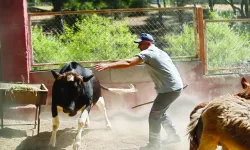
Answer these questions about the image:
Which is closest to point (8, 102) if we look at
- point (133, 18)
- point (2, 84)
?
point (2, 84)

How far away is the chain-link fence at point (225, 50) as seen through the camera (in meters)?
11.5

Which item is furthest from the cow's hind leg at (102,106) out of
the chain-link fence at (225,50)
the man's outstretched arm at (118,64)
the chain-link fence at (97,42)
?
the man's outstretched arm at (118,64)

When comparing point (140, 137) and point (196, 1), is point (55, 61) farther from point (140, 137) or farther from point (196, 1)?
point (196, 1)

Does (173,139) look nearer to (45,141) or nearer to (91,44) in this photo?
(45,141)

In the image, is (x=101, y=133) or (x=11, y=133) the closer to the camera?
(x=11, y=133)

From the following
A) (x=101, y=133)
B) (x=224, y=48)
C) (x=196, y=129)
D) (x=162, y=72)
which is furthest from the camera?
(x=224, y=48)

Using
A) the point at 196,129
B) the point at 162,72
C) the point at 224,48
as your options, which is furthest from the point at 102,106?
the point at 196,129

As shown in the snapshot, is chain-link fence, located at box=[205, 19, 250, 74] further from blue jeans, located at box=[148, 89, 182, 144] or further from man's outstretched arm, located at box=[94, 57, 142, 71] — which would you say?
man's outstretched arm, located at box=[94, 57, 142, 71]

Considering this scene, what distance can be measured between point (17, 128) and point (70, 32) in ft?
9.28

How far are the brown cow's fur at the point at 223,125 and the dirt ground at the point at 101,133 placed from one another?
2807mm

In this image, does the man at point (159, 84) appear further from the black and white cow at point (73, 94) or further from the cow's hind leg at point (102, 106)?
the cow's hind leg at point (102, 106)

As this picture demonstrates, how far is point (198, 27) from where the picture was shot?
35.4 ft

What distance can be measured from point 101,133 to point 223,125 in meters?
4.70

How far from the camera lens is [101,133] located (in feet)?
30.9
